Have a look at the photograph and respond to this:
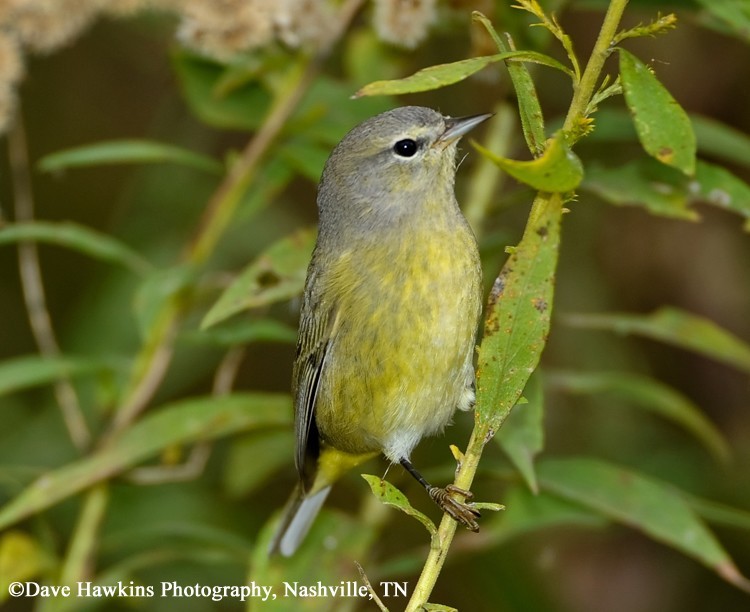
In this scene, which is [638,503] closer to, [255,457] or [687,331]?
[687,331]

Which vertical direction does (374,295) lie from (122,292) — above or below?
above

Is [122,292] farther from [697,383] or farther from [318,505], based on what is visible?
[697,383]

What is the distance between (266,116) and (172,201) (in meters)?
1.80

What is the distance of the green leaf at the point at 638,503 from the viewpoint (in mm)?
→ 2953

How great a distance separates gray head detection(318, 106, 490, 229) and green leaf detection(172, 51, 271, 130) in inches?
23.0

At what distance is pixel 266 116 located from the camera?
354 centimetres

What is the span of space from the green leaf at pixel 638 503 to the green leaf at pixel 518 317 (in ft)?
3.83

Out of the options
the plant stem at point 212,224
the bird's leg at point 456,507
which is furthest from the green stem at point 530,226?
the plant stem at point 212,224

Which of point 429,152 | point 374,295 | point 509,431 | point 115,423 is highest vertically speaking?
point 429,152

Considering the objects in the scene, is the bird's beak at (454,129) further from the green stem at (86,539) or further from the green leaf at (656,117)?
the green stem at (86,539)

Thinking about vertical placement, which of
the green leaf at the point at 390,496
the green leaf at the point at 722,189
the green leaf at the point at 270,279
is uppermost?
the green leaf at the point at 722,189

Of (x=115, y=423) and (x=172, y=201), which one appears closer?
(x=115, y=423)

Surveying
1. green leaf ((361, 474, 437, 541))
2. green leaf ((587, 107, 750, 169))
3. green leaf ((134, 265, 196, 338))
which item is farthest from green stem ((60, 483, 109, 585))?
green leaf ((587, 107, 750, 169))

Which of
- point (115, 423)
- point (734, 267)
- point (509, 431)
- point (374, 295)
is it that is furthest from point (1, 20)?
point (734, 267)
